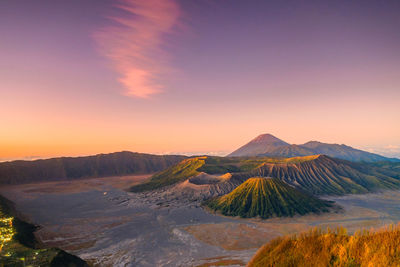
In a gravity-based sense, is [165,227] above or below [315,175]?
below

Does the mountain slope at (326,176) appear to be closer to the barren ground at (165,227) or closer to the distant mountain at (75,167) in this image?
the barren ground at (165,227)

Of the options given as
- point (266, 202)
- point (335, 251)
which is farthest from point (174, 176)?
point (335, 251)

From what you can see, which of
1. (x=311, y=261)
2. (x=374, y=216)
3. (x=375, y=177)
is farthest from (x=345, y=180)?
(x=311, y=261)

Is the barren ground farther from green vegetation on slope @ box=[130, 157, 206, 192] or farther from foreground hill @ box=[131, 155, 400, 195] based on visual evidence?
green vegetation on slope @ box=[130, 157, 206, 192]

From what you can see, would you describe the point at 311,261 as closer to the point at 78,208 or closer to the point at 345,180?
the point at 78,208

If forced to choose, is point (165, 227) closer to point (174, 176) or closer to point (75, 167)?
point (174, 176)

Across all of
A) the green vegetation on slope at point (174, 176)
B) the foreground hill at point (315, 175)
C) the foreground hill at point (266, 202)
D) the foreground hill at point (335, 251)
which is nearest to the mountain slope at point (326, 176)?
the foreground hill at point (315, 175)
